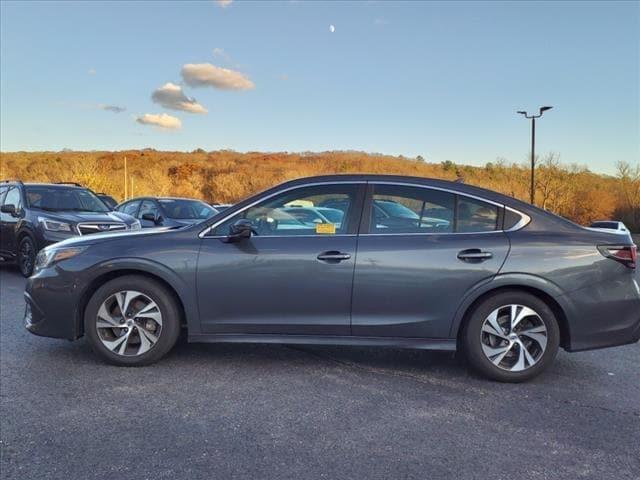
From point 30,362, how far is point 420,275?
3389mm

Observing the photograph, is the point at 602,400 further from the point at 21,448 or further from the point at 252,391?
the point at 21,448

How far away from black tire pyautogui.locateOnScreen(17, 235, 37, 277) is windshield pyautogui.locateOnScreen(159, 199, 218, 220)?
A: 4.54 m

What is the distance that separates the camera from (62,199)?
1034 centimetres

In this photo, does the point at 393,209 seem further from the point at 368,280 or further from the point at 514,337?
the point at 514,337

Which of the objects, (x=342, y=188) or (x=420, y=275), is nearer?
(x=420, y=275)

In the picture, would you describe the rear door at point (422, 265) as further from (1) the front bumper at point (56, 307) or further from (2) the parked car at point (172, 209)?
(2) the parked car at point (172, 209)

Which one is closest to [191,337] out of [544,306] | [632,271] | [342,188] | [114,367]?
[114,367]

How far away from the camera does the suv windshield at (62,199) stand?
32.8 ft

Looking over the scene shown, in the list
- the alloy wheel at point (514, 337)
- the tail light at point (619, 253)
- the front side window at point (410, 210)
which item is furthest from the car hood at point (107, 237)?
the tail light at point (619, 253)

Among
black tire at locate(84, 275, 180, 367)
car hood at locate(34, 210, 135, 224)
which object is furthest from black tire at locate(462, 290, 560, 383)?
car hood at locate(34, 210, 135, 224)

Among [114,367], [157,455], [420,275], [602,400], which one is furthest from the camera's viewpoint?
[114,367]

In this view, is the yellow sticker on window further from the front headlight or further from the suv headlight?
the suv headlight

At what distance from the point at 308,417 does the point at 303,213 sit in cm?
175

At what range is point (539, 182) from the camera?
40219 millimetres
